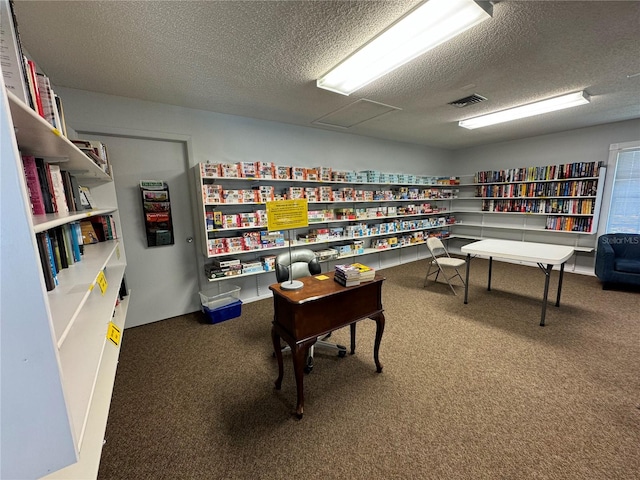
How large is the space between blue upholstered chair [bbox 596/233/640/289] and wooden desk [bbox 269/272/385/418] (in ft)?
14.2

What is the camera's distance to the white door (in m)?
2.93

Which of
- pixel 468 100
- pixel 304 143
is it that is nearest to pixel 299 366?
pixel 304 143

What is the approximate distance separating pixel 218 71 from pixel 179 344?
2.77 meters

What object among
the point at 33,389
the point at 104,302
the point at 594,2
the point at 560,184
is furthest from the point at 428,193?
the point at 33,389

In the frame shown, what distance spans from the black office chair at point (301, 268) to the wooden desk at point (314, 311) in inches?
15.8

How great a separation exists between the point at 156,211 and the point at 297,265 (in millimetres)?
1898

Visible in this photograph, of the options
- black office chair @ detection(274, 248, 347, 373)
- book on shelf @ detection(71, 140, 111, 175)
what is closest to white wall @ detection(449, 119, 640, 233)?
black office chair @ detection(274, 248, 347, 373)

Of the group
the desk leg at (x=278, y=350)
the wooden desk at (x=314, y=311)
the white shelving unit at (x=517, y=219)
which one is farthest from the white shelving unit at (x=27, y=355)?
the white shelving unit at (x=517, y=219)

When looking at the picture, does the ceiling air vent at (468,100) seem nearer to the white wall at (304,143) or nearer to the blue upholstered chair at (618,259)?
the white wall at (304,143)

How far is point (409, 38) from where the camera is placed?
5.98ft

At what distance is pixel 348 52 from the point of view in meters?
2.07

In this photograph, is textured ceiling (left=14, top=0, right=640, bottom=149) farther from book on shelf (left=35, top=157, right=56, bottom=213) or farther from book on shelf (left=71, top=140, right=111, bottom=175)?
book on shelf (left=35, top=157, right=56, bottom=213)

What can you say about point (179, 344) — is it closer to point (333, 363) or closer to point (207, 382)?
point (207, 382)

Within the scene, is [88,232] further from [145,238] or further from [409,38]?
[409,38]
